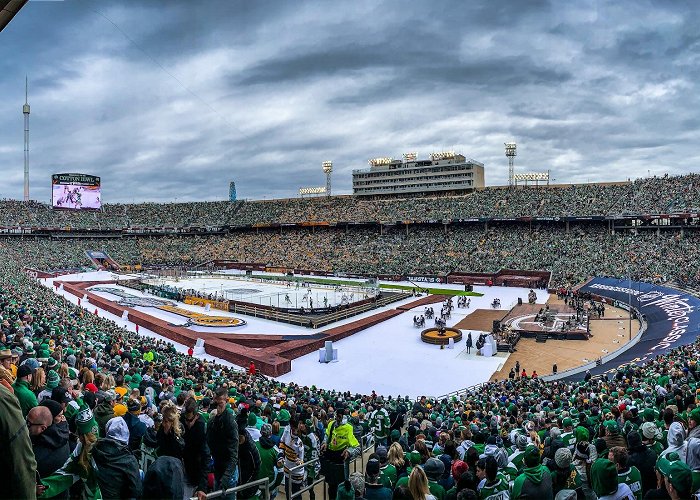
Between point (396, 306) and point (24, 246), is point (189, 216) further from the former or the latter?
point (396, 306)

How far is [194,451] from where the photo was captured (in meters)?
5.19

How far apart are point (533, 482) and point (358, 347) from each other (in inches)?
940

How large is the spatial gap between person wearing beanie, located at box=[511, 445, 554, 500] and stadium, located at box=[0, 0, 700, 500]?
2 centimetres

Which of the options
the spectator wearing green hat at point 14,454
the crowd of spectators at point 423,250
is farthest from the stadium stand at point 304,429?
the crowd of spectators at point 423,250

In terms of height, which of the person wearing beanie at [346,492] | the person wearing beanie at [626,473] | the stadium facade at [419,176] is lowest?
the person wearing beanie at [346,492]

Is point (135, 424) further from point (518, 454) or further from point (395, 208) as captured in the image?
point (395, 208)

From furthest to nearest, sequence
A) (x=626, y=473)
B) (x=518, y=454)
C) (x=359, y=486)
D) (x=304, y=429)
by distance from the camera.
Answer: (x=304, y=429) < (x=518, y=454) < (x=626, y=473) < (x=359, y=486)

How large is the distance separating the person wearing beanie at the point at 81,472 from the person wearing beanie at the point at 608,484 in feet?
16.8

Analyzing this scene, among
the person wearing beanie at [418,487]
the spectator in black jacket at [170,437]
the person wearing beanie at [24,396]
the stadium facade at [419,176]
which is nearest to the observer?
the person wearing beanie at [418,487]

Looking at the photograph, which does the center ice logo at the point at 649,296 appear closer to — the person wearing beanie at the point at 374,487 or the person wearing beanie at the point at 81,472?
the person wearing beanie at the point at 374,487

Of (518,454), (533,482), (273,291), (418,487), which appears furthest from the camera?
(273,291)

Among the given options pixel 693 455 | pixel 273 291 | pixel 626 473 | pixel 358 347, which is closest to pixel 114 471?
pixel 626 473

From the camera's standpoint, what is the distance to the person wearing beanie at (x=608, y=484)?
16.8 ft

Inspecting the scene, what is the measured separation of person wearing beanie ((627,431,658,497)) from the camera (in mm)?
6039
